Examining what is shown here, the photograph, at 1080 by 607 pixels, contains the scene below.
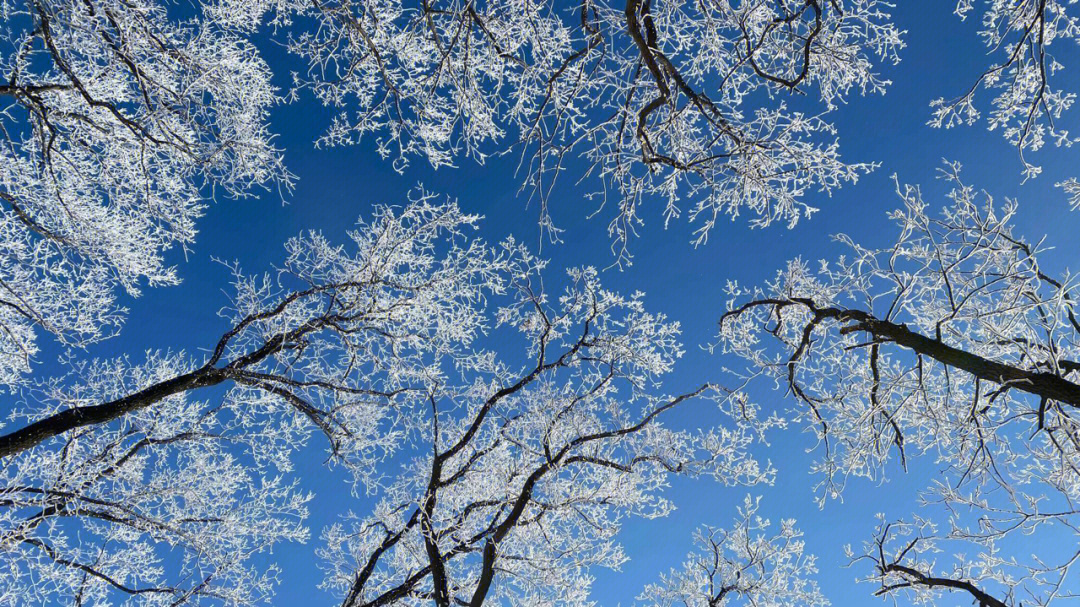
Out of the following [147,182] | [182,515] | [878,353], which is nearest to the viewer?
[878,353]

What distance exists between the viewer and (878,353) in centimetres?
557

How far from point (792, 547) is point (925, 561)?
475 centimetres

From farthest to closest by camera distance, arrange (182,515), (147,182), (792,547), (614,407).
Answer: (792,547) < (614,407) < (182,515) < (147,182)

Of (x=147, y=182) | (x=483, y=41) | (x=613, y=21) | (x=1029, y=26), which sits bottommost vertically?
(x=1029, y=26)

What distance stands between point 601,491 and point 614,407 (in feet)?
3.85

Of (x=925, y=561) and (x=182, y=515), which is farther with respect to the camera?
(x=182, y=515)

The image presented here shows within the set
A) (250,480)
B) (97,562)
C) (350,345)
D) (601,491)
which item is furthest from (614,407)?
(97,562)

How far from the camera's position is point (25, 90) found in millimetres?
5574

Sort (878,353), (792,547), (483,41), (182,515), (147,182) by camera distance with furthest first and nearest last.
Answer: (792,547)
(182,515)
(147,182)
(878,353)
(483,41)

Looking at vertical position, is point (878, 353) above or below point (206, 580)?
below

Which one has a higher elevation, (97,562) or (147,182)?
(147,182)

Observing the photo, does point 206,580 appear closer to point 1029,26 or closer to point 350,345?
point 350,345

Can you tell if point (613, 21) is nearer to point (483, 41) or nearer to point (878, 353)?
point (483, 41)

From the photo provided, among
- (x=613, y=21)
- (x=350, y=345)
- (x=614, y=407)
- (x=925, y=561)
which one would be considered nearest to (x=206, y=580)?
(x=350, y=345)
